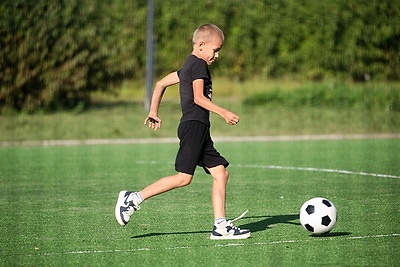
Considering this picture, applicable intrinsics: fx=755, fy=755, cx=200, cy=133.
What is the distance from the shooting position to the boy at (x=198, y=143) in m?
6.44

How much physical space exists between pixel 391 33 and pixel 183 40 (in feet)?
26.1

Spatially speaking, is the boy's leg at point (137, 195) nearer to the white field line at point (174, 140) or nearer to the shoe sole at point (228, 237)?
the shoe sole at point (228, 237)

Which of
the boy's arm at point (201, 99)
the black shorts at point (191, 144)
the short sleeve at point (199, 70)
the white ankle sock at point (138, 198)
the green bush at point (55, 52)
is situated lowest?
the white ankle sock at point (138, 198)

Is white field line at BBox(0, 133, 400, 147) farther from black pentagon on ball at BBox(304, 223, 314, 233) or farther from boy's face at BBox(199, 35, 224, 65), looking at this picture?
black pentagon on ball at BBox(304, 223, 314, 233)

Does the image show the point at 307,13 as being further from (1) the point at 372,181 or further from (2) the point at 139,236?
(2) the point at 139,236

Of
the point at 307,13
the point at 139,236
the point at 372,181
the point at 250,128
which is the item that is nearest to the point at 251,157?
the point at 372,181

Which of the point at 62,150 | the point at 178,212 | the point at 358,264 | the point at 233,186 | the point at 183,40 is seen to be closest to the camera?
the point at 358,264

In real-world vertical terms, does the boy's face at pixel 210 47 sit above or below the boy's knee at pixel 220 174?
above

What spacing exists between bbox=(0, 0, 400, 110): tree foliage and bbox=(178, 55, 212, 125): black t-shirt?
57.2 ft

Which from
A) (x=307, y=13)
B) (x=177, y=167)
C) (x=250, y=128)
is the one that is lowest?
(x=177, y=167)

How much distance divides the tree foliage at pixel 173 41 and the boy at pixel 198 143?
17431 millimetres

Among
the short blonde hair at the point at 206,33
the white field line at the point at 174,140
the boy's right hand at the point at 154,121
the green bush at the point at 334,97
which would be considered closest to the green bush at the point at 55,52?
the white field line at the point at 174,140

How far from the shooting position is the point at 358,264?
546 centimetres

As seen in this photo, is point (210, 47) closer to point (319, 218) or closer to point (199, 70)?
point (199, 70)
